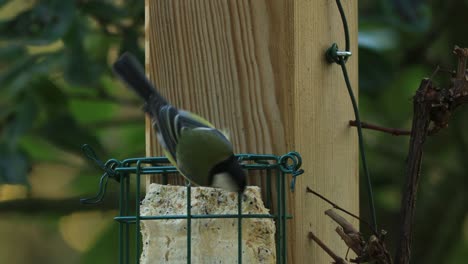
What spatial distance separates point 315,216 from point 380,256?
50 centimetres

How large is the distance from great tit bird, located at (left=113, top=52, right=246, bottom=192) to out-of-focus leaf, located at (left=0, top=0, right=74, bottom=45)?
1288 mm

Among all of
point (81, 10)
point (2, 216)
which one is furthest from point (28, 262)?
point (81, 10)

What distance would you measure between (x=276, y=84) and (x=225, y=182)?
43cm

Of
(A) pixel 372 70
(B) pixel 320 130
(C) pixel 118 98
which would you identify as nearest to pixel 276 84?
(B) pixel 320 130

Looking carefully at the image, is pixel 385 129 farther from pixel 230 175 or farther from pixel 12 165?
→ pixel 12 165

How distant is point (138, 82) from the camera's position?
389 centimetres

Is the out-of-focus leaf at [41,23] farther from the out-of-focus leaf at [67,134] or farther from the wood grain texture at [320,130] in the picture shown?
the wood grain texture at [320,130]

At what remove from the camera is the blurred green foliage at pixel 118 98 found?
17.8ft

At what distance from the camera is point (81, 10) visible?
18.4 ft

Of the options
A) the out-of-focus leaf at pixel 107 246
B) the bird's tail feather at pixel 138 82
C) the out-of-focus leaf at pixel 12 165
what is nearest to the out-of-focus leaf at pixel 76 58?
the out-of-focus leaf at pixel 12 165

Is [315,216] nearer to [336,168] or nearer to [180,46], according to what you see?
[336,168]

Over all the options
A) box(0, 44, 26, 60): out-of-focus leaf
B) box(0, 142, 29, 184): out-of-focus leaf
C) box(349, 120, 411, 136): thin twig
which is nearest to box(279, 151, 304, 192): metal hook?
box(349, 120, 411, 136): thin twig

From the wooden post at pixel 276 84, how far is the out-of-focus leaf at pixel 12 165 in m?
1.54

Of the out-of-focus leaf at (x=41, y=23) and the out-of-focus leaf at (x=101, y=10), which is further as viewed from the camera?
the out-of-focus leaf at (x=101, y=10)
